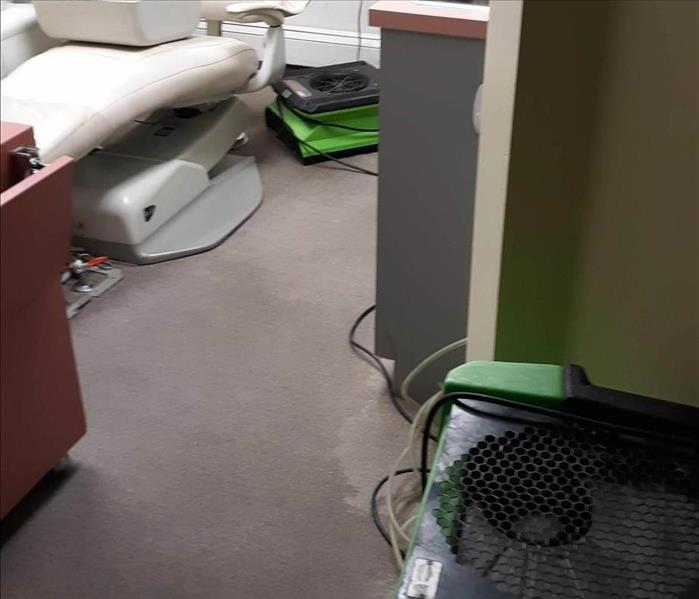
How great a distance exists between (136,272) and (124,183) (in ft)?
0.81

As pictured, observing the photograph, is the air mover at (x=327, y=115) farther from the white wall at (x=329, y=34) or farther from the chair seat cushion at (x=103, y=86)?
the white wall at (x=329, y=34)

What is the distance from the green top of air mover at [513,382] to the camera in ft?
2.22

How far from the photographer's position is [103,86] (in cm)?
205

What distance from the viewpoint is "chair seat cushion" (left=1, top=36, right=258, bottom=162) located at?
1.95 m

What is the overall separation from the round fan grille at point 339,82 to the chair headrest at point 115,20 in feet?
2.15

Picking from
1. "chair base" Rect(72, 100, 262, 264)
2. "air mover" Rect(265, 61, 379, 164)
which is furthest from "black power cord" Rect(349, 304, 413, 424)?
"air mover" Rect(265, 61, 379, 164)

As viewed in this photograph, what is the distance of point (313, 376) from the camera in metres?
1.84

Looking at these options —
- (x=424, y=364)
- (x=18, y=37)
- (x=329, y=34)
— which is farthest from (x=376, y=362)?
(x=329, y=34)

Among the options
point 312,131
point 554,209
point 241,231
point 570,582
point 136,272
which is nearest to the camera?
point 570,582

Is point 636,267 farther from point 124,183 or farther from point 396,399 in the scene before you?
point 124,183

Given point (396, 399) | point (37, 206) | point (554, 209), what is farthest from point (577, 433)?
point (396, 399)

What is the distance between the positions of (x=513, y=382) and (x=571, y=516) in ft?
0.42

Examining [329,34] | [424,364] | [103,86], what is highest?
[103,86]

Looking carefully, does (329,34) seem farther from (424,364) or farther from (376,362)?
(424,364)
